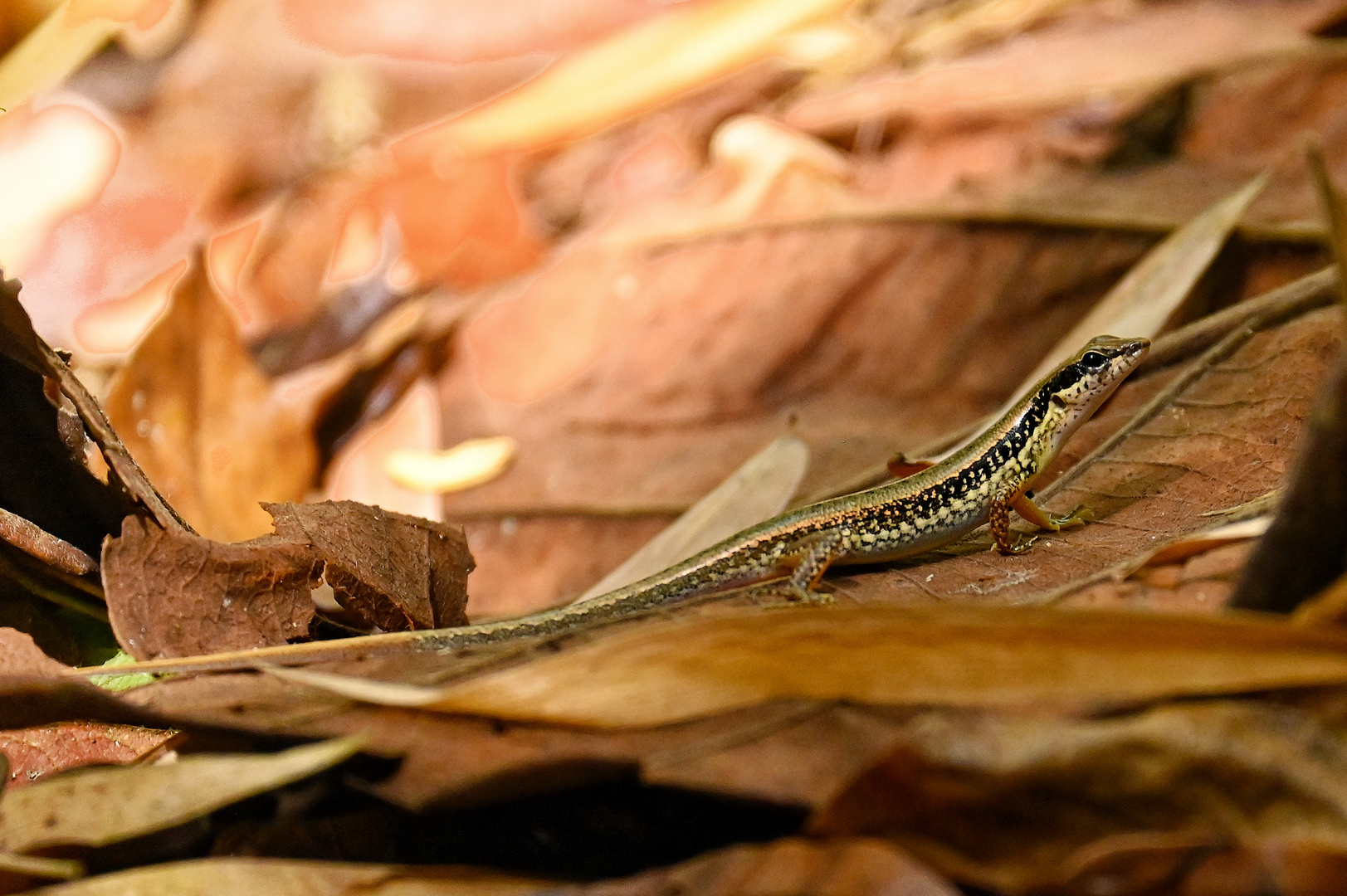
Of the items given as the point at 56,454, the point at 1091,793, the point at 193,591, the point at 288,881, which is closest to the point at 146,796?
the point at 288,881

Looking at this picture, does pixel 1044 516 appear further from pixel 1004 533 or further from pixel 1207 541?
pixel 1207 541

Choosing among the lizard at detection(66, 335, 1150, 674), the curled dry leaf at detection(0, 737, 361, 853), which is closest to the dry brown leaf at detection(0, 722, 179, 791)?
the curled dry leaf at detection(0, 737, 361, 853)

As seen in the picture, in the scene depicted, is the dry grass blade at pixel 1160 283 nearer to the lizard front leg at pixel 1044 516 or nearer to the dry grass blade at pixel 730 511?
the lizard front leg at pixel 1044 516

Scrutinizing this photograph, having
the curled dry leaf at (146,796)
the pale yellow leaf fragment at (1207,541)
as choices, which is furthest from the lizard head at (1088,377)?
the curled dry leaf at (146,796)

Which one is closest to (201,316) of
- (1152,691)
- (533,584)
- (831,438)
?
(533,584)

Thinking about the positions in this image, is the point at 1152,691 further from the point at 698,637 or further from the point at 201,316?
the point at 201,316

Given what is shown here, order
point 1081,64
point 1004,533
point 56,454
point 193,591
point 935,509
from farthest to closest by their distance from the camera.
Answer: point 1081,64 < point 935,509 < point 1004,533 < point 56,454 < point 193,591
